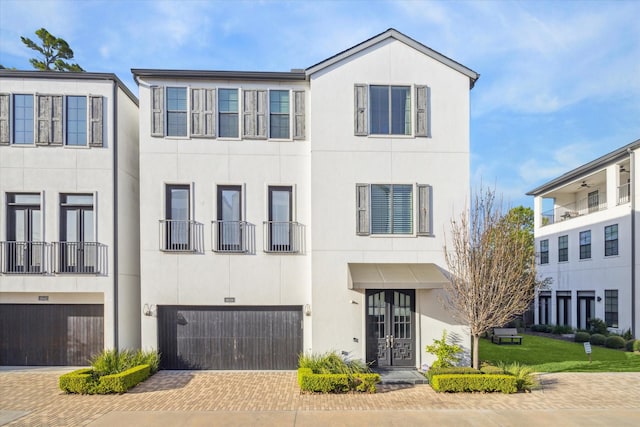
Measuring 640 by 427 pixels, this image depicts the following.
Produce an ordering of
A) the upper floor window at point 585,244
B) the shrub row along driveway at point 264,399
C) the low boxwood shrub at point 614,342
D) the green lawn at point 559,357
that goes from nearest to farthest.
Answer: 1. the shrub row along driveway at point 264,399
2. the green lawn at point 559,357
3. the low boxwood shrub at point 614,342
4. the upper floor window at point 585,244

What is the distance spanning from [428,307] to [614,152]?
55.7 ft

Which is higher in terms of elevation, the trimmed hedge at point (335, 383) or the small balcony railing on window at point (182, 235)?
the small balcony railing on window at point (182, 235)

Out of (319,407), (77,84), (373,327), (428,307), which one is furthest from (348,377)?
(77,84)

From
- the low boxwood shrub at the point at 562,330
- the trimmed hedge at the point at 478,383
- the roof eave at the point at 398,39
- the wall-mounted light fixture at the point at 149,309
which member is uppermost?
the roof eave at the point at 398,39

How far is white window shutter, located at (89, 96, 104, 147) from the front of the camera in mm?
14883

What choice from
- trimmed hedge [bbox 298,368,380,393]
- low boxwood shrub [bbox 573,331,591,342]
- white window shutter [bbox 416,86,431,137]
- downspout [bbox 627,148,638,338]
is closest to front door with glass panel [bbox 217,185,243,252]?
trimmed hedge [bbox 298,368,380,393]

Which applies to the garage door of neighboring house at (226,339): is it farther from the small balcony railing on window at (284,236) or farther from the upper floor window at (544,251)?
the upper floor window at (544,251)

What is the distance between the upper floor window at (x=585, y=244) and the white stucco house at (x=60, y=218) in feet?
87.6

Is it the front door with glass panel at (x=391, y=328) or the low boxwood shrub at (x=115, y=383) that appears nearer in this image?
the low boxwood shrub at (x=115, y=383)

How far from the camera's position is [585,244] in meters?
28.2

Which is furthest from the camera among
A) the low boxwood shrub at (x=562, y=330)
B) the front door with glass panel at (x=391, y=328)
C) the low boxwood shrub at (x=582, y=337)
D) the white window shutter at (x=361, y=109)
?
the low boxwood shrub at (x=562, y=330)

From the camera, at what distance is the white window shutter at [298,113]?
50.4ft

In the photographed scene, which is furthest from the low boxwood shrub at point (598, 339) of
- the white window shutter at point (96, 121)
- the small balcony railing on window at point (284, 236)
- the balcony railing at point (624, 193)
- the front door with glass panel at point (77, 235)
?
the white window shutter at point (96, 121)

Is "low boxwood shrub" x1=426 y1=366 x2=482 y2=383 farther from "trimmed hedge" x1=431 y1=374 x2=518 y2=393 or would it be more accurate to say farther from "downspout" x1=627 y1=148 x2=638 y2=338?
"downspout" x1=627 y1=148 x2=638 y2=338
